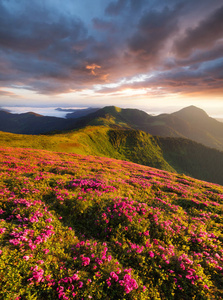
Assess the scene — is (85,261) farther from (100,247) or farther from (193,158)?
(193,158)

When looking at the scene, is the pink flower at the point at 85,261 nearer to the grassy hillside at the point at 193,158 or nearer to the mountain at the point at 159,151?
the mountain at the point at 159,151

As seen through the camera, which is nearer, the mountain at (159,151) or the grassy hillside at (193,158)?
the mountain at (159,151)

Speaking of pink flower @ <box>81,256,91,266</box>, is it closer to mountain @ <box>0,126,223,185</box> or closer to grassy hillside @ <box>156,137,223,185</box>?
mountain @ <box>0,126,223,185</box>

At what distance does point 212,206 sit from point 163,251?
33.4 feet

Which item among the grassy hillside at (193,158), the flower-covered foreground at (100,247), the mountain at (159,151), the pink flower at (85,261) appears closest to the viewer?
the flower-covered foreground at (100,247)

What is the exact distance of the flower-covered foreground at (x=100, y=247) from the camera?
5281 millimetres

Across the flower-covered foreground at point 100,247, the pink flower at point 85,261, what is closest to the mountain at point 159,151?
the flower-covered foreground at point 100,247

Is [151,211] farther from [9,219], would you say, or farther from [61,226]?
[9,219]

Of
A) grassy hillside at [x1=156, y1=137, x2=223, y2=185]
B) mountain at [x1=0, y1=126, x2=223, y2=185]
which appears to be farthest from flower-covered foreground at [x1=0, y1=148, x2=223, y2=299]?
grassy hillside at [x1=156, y1=137, x2=223, y2=185]

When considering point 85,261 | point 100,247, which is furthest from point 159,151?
point 85,261

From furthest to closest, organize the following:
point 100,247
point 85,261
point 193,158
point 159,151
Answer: point 193,158 < point 159,151 < point 100,247 < point 85,261

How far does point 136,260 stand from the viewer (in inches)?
276

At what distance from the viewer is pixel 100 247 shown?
7238 millimetres

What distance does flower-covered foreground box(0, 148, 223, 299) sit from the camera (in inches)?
208
